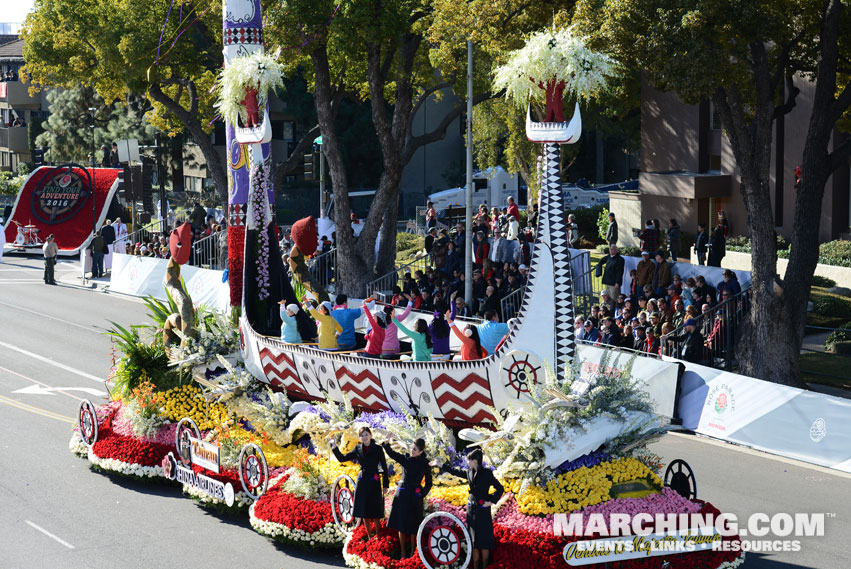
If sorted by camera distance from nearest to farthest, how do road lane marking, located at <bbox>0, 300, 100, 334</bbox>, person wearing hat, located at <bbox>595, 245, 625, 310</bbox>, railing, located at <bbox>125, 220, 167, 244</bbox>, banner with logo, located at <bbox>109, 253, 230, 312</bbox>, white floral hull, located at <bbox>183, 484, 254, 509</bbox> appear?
white floral hull, located at <bbox>183, 484, 254, 509</bbox> < person wearing hat, located at <bbox>595, 245, 625, 310</bbox> < road lane marking, located at <bbox>0, 300, 100, 334</bbox> < banner with logo, located at <bbox>109, 253, 230, 312</bbox> < railing, located at <bbox>125, 220, 167, 244</bbox>

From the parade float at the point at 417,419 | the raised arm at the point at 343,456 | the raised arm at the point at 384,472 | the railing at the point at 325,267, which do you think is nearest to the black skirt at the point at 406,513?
the parade float at the point at 417,419

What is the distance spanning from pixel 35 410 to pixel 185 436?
6.49m

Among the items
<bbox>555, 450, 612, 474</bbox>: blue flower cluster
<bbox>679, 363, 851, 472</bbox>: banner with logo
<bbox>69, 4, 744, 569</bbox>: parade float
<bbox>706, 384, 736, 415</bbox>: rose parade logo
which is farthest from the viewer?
<bbox>706, 384, 736, 415</bbox>: rose parade logo

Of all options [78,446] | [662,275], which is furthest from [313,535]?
[662,275]

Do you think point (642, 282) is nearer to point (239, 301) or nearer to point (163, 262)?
point (239, 301)

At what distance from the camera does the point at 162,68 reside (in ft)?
116

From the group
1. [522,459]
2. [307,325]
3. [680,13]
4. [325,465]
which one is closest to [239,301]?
[307,325]

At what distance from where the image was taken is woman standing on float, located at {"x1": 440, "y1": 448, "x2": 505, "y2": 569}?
12.2 metres

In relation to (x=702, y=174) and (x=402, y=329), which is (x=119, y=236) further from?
(x=402, y=329)

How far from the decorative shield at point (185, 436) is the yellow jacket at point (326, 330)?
7.82ft

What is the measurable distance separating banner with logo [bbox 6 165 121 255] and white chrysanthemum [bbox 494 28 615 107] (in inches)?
1362

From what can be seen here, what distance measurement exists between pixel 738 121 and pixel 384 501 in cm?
1150

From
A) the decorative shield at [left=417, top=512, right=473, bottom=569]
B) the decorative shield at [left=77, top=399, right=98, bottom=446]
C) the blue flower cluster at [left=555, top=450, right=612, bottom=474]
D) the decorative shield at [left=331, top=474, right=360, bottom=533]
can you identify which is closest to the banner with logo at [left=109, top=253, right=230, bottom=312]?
the decorative shield at [left=77, top=399, right=98, bottom=446]

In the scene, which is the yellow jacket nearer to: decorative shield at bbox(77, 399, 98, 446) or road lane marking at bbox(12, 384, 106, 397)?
decorative shield at bbox(77, 399, 98, 446)
